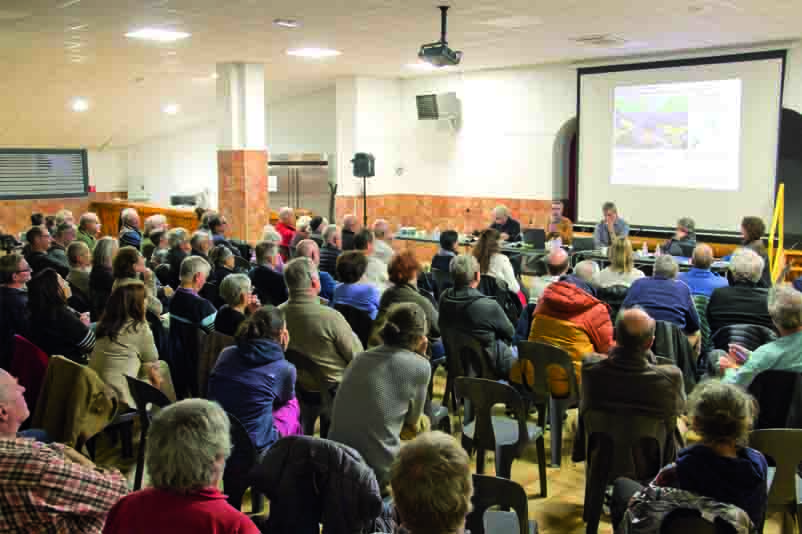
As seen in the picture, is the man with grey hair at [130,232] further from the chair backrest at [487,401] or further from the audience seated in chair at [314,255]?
the chair backrest at [487,401]

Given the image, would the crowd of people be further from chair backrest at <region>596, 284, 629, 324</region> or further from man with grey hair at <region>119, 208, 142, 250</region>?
man with grey hair at <region>119, 208, 142, 250</region>

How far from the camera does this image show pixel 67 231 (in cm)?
785

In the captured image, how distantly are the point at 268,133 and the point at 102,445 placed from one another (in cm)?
1164

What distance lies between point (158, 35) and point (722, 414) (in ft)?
26.9

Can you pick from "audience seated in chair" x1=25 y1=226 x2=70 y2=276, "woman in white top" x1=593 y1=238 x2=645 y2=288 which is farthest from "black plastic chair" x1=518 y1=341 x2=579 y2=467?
"audience seated in chair" x1=25 y1=226 x2=70 y2=276

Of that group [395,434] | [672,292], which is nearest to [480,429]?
[395,434]

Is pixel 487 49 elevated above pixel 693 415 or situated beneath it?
elevated above

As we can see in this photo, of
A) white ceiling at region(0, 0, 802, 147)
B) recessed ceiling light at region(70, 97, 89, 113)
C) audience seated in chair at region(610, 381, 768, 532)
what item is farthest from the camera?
recessed ceiling light at region(70, 97, 89, 113)

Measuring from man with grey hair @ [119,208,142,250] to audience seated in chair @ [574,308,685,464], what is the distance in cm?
660

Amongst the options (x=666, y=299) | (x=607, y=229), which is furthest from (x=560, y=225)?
(x=666, y=299)

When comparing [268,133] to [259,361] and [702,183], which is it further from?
[259,361]

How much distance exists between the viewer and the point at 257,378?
346 centimetres

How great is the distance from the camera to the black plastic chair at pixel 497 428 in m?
3.65

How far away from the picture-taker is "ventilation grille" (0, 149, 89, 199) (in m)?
14.6
